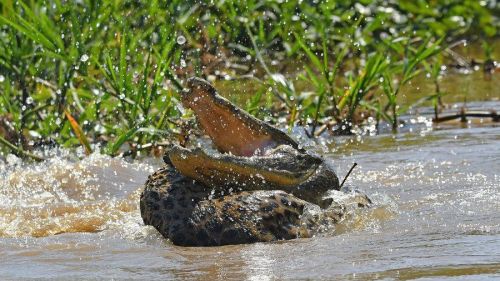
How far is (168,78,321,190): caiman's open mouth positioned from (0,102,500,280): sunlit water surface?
30 centimetres

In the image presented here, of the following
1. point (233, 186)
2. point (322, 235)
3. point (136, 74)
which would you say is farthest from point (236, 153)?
point (136, 74)

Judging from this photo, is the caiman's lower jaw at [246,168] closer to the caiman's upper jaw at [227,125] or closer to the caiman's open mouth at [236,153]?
the caiman's open mouth at [236,153]

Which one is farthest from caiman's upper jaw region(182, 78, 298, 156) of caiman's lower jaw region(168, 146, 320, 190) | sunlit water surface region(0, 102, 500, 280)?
sunlit water surface region(0, 102, 500, 280)

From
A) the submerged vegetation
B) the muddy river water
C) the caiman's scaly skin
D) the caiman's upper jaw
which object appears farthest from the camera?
the submerged vegetation

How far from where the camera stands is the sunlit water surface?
3514 mm

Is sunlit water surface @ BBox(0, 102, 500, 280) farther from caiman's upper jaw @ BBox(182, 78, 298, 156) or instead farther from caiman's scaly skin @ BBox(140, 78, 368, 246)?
caiman's upper jaw @ BBox(182, 78, 298, 156)

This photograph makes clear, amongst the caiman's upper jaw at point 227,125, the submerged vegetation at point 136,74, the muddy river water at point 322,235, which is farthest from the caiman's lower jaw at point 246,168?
the submerged vegetation at point 136,74

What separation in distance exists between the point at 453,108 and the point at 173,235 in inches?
164

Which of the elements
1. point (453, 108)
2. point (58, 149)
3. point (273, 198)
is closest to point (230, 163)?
point (273, 198)

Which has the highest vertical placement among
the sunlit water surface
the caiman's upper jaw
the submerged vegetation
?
the submerged vegetation

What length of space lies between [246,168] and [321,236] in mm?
397

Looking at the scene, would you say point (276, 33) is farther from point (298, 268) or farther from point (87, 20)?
point (298, 268)

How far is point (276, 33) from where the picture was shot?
8.12 metres

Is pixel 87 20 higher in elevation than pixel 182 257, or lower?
higher
